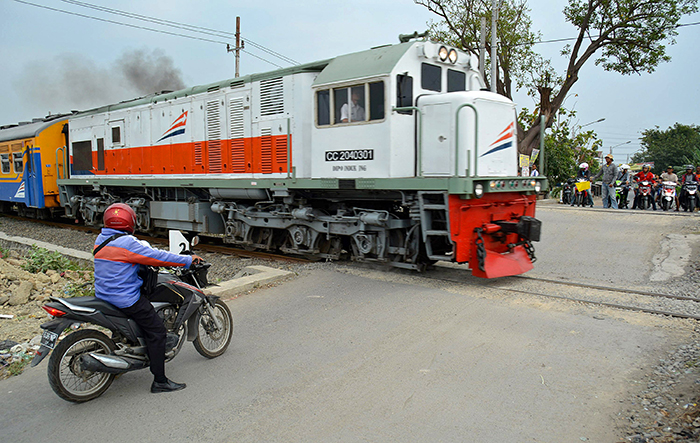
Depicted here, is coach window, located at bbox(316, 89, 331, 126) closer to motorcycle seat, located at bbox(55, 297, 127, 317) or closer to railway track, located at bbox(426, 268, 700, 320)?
railway track, located at bbox(426, 268, 700, 320)

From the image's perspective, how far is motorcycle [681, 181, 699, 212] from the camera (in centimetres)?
1591

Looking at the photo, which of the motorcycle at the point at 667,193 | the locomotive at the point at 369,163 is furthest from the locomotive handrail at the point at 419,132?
the motorcycle at the point at 667,193

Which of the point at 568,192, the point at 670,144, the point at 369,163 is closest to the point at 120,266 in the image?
the point at 369,163

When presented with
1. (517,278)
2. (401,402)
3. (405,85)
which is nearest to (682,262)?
→ (517,278)

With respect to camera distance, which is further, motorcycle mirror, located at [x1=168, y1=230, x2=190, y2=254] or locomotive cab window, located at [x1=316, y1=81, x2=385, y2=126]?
locomotive cab window, located at [x1=316, y1=81, x2=385, y2=126]

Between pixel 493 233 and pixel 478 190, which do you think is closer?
pixel 478 190

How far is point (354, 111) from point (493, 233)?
3.05 metres

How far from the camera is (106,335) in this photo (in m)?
4.13

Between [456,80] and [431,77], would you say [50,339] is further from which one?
[456,80]

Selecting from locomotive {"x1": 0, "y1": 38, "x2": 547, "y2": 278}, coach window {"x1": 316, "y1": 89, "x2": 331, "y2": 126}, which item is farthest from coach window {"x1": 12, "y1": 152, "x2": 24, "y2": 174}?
coach window {"x1": 316, "y1": 89, "x2": 331, "y2": 126}

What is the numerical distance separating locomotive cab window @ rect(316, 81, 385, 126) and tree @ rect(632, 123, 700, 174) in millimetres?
59246

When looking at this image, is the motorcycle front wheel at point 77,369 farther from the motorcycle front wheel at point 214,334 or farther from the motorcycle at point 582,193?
the motorcycle at point 582,193

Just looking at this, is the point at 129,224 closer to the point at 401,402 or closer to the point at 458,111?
the point at 401,402

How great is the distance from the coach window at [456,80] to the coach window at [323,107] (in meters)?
2.13
